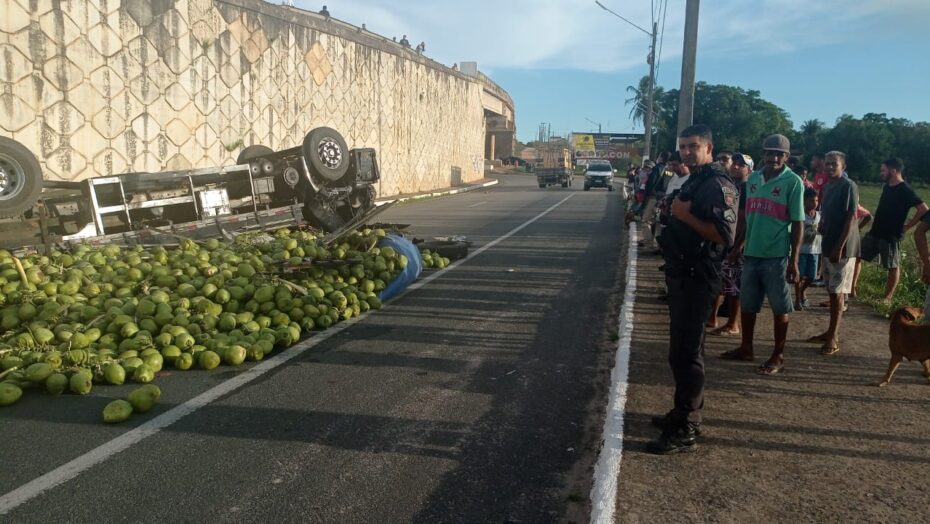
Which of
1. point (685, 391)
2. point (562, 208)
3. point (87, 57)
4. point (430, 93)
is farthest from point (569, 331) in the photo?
point (430, 93)

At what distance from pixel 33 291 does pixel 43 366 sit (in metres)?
1.90

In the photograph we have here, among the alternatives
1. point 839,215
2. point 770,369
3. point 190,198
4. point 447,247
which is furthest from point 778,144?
point 190,198

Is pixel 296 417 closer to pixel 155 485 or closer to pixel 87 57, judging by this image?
pixel 155 485

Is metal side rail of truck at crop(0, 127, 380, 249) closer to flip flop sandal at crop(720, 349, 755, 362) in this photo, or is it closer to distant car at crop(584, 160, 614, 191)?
flip flop sandal at crop(720, 349, 755, 362)

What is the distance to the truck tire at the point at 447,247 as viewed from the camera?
11.1 m

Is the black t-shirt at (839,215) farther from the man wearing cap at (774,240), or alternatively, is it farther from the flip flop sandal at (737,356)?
the flip flop sandal at (737,356)

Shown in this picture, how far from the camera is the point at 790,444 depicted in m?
4.25

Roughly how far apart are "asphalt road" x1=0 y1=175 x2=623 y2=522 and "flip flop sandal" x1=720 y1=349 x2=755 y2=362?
3.37ft

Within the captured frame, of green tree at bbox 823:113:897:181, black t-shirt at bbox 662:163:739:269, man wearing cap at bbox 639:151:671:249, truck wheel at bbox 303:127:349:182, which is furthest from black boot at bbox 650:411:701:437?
green tree at bbox 823:113:897:181

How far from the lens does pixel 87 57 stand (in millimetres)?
15453

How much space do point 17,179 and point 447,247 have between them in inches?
250

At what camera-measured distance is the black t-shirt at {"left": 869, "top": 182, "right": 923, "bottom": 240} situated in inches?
309

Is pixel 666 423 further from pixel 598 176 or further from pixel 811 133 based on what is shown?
pixel 811 133

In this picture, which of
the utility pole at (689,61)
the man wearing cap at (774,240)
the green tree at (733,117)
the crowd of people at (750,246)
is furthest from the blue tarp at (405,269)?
the green tree at (733,117)
